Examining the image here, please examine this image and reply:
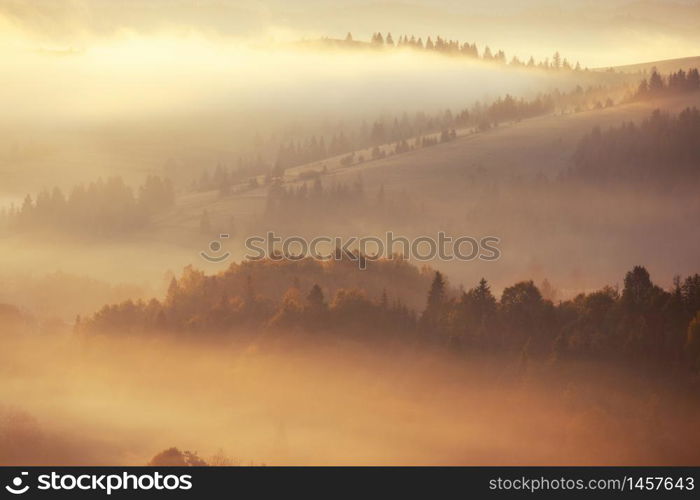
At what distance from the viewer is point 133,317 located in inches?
5404

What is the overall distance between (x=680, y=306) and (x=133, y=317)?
5902 centimetres
